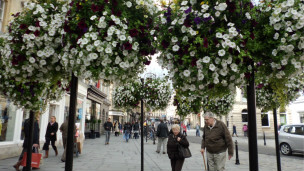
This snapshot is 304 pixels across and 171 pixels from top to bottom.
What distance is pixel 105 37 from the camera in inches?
116

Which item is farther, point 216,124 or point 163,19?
point 216,124

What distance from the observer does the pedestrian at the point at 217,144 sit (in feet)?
17.8

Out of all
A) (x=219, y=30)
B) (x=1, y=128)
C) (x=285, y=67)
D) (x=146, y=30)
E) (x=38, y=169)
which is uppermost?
(x=146, y=30)

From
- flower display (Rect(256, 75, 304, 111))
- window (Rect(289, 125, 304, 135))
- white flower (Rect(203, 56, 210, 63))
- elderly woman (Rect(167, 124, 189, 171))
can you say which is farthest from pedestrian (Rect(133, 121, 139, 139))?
white flower (Rect(203, 56, 210, 63))

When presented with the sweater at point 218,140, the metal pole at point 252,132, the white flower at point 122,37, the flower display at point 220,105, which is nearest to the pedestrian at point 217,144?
the sweater at point 218,140

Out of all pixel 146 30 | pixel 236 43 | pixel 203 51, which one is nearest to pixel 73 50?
pixel 146 30

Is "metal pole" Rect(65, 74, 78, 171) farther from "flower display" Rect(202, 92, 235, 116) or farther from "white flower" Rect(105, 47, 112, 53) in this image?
"flower display" Rect(202, 92, 235, 116)

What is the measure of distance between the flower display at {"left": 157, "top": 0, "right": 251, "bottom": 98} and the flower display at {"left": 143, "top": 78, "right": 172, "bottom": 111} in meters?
5.75

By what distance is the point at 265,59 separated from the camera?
290 centimetres

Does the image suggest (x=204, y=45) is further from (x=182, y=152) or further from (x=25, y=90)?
(x=25, y=90)

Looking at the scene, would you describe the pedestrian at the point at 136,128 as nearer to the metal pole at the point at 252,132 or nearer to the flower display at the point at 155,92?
the flower display at the point at 155,92

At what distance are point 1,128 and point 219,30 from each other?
1057cm

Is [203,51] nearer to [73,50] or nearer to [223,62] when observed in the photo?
[223,62]

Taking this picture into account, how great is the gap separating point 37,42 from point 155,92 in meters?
6.05
